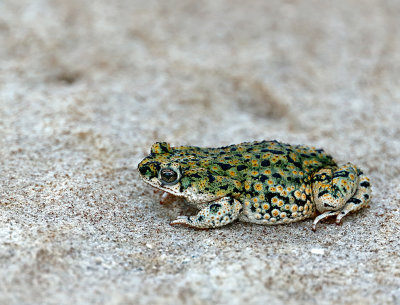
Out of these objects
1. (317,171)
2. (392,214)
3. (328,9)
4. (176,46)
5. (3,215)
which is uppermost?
(328,9)

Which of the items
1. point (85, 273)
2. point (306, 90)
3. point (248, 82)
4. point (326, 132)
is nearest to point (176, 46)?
point (248, 82)

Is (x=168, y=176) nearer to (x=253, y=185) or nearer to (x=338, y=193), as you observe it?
(x=253, y=185)

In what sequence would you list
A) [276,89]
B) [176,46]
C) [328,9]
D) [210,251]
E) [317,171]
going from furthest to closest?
[328,9], [176,46], [276,89], [317,171], [210,251]

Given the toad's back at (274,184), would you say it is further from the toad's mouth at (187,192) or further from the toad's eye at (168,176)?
the toad's eye at (168,176)

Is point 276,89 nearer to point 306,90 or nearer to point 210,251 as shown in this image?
point 306,90

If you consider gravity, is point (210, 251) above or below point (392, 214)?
below
